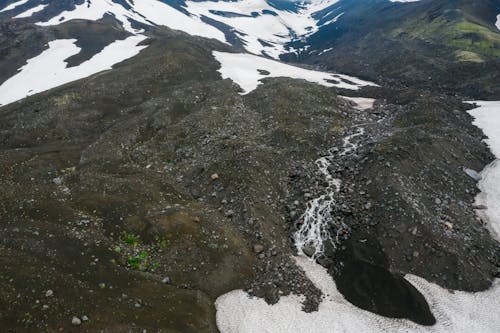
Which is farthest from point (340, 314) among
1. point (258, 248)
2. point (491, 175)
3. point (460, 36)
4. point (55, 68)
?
point (460, 36)

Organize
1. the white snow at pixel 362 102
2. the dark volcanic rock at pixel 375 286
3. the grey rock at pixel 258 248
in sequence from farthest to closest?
1. the white snow at pixel 362 102
2. the grey rock at pixel 258 248
3. the dark volcanic rock at pixel 375 286

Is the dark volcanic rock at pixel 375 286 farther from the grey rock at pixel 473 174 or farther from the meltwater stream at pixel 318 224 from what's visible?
the grey rock at pixel 473 174

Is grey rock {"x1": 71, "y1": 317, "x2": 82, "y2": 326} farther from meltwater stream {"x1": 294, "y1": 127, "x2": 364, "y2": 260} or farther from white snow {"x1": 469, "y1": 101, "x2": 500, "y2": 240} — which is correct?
white snow {"x1": 469, "y1": 101, "x2": 500, "y2": 240}

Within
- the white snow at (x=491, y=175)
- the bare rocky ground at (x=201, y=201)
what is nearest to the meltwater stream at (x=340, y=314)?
the bare rocky ground at (x=201, y=201)

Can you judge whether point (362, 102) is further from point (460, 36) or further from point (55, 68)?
point (460, 36)

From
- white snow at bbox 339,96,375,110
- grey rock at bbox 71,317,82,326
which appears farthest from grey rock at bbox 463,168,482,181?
grey rock at bbox 71,317,82,326

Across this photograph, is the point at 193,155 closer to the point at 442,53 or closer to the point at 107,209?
the point at 107,209
